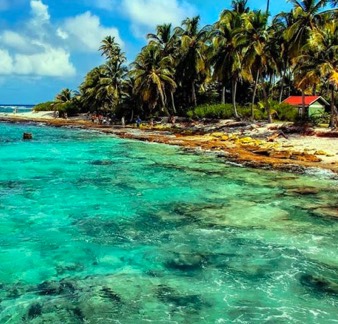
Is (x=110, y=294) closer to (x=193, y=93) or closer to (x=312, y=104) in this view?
(x=312, y=104)

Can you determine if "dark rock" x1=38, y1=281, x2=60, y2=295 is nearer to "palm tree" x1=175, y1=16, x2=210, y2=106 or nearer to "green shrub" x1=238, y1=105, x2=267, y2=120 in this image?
"green shrub" x1=238, y1=105, x2=267, y2=120

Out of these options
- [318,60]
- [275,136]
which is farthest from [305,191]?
[318,60]

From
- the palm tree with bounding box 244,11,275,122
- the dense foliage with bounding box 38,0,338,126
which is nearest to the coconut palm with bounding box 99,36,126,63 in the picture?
the dense foliage with bounding box 38,0,338,126

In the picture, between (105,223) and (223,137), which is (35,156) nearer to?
(223,137)

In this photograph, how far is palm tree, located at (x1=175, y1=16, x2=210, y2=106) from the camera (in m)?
56.9

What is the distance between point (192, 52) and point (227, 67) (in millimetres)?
9779

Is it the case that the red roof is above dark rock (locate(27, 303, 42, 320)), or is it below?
above

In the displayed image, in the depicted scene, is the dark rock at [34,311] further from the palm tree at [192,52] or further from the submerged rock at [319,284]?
the palm tree at [192,52]

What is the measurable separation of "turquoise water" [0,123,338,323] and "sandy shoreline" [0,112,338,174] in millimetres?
3912

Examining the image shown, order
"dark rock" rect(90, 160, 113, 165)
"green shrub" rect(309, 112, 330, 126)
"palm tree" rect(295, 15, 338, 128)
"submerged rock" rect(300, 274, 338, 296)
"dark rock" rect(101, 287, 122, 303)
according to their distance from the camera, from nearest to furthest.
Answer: "dark rock" rect(101, 287, 122, 303), "submerged rock" rect(300, 274, 338, 296), "dark rock" rect(90, 160, 113, 165), "palm tree" rect(295, 15, 338, 128), "green shrub" rect(309, 112, 330, 126)

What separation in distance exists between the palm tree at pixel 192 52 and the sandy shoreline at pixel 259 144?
29.7 ft

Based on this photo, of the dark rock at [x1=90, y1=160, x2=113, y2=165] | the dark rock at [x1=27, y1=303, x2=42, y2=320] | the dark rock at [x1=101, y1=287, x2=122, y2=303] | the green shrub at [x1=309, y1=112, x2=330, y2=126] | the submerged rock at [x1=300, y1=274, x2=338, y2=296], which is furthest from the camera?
the green shrub at [x1=309, y1=112, x2=330, y2=126]

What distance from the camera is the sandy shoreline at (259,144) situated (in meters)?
27.6

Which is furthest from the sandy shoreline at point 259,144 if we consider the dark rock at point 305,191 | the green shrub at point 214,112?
the dark rock at point 305,191
